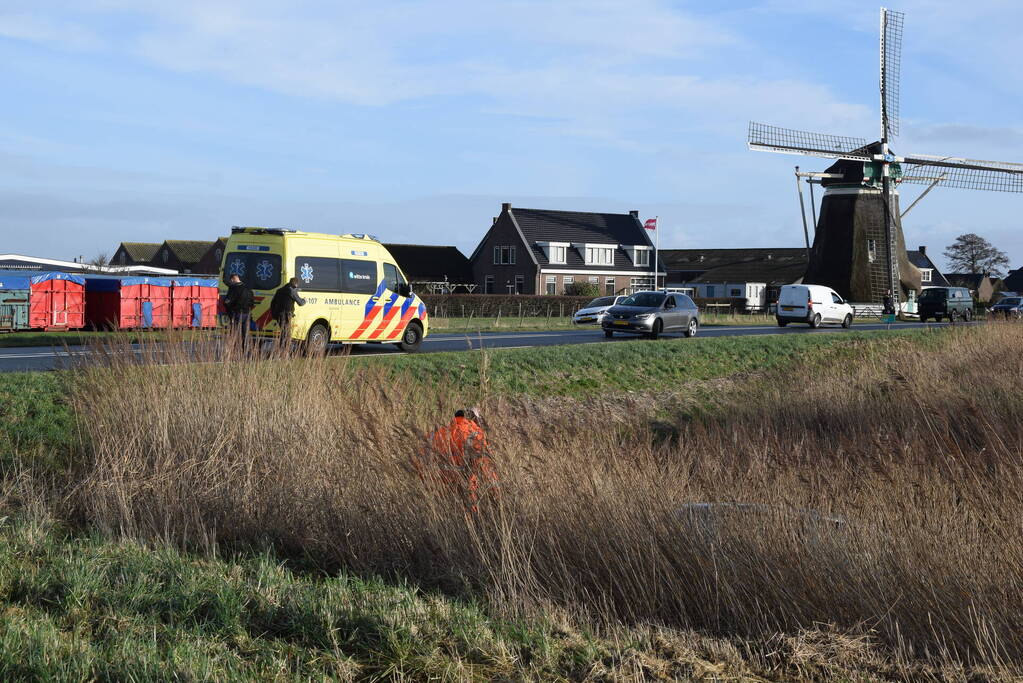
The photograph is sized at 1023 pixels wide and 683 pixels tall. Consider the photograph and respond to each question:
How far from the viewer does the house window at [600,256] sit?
249 ft

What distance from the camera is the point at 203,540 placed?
8.06m

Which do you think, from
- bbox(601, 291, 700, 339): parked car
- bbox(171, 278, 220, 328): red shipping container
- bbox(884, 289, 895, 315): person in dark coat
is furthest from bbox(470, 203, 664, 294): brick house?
bbox(171, 278, 220, 328): red shipping container

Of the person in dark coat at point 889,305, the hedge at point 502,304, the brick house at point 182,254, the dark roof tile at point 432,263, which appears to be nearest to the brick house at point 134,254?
the brick house at point 182,254

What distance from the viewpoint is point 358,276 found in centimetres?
2141

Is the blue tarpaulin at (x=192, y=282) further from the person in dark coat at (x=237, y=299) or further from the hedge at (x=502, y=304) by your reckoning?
the hedge at (x=502, y=304)

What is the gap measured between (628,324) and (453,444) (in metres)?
22.4

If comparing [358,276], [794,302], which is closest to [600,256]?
[794,302]

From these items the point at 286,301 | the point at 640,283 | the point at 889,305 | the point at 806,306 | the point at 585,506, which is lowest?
the point at 585,506

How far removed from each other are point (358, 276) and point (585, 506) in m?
14.4

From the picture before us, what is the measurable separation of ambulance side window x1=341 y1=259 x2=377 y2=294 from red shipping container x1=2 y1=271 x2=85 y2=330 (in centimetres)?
1165

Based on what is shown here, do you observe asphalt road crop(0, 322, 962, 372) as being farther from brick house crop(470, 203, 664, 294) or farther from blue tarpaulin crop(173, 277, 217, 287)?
brick house crop(470, 203, 664, 294)

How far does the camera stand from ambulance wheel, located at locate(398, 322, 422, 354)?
22812mm

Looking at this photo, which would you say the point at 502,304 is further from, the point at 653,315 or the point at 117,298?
the point at 117,298

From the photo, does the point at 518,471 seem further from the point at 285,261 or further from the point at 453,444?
the point at 285,261
